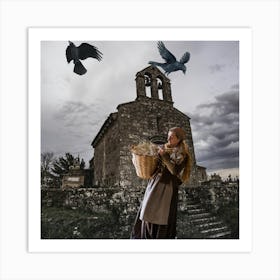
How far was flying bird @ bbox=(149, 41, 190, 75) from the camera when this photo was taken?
9.19 ft

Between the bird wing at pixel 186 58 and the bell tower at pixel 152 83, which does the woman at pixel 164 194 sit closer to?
the bell tower at pixel 152 83

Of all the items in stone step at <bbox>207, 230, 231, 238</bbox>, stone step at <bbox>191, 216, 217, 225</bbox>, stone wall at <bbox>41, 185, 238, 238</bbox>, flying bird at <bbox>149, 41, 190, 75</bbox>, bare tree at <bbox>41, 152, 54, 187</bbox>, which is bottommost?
stone step at <bbox>207, 230, 231, 238</bbox>

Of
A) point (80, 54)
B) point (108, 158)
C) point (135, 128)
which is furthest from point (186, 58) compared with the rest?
point (108, 158)

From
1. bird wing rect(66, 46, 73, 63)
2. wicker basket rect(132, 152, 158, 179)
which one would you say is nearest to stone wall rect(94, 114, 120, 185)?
wicker basket rect(132, 152, 158, 179)

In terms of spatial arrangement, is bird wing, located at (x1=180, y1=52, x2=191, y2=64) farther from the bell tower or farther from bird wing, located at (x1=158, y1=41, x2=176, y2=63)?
the bell tower

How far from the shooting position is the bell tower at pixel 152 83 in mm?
2805

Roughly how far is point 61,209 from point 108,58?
1214 millimetres

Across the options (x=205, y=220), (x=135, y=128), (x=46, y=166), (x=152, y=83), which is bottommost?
(x=205, y=220)

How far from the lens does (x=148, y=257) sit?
274 centimetres

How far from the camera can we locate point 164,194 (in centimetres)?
274

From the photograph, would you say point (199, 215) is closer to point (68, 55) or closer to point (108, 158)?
point (108, 158)
